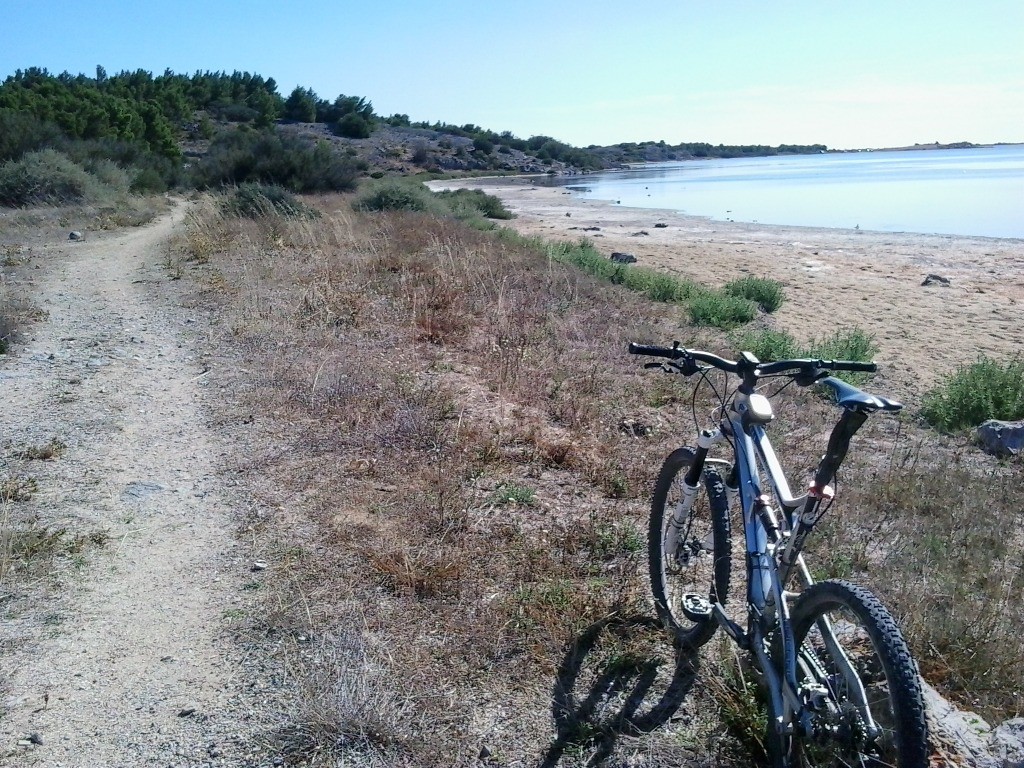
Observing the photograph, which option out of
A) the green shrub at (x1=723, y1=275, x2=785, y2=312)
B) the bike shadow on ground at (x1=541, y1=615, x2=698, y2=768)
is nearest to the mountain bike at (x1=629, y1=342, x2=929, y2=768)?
the bike shadow on ground at (x1=541, y1=615, x2=698, y2=768)

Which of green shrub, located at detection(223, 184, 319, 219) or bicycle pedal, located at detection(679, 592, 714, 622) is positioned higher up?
green shrub, located at detection(223, 184, 319, 219)

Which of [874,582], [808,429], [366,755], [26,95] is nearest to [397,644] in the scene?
[366,755]

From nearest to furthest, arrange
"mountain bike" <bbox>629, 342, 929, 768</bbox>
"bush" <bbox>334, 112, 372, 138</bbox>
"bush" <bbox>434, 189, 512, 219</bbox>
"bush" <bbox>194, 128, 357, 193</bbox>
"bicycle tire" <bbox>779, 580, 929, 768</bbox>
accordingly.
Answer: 1. "bicycle tire" <bbox>779, 580, 929, 768</bbox>
2. "mountain bike" <bbox>629, 342, 929, 768</bbox>
3. "bush" <bbox>194, 128, 357, 193</bbox>
4. "bush" <bbox>434, 189, 512, 219</bbox>
5. "bush" <bbox>334, 112, 372, 138</bbox>

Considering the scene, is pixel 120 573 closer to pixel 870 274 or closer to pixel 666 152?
pixel 870 274

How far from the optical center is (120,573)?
4.14 m

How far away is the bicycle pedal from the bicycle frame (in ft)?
0.44

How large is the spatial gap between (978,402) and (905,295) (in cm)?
809

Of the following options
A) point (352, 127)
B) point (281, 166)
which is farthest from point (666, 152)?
point (281, 166)

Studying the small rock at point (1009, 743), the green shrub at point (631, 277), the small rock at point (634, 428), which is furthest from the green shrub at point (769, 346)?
the small rock at point (1009, 743)

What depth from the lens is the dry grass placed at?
3.11 m

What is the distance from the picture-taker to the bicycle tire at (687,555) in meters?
3.39

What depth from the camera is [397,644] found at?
353 cm

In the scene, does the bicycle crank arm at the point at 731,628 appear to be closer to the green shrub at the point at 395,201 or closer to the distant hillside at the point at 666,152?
the green shrub at the point at 395,201

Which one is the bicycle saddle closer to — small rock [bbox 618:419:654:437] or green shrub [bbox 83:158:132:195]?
small rock [bbox 618:419:654:437]
